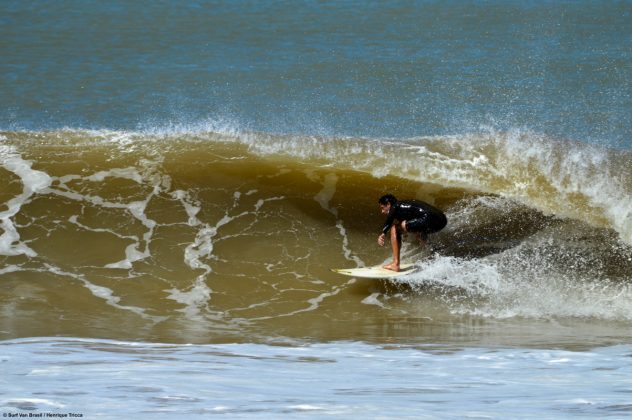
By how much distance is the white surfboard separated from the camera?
10.3 metres

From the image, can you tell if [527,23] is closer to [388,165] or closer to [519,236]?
[388,165]

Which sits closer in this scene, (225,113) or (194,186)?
(194,186)

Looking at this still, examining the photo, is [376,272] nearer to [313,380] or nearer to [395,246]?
[395,246]

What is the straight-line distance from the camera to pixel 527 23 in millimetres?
24906

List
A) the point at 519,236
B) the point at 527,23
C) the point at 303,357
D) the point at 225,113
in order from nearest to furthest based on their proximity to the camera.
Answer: the point at 303,357
the point at 519,236
the point at 225,113
the point at 527,23

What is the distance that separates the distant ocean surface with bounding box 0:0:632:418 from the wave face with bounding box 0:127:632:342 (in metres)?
0.04

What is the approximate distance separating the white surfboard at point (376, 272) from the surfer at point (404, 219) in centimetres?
8

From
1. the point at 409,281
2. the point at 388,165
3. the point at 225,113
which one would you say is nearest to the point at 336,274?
the point at 409,281

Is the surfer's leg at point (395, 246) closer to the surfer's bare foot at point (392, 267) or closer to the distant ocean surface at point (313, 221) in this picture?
the surfer's bare foot at point (392, 267)

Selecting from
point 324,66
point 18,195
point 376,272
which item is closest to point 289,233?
point 376,272

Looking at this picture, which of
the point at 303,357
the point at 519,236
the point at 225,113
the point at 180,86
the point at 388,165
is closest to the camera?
the point at 303,357

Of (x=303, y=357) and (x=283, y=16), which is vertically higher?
(x=283, y=16)

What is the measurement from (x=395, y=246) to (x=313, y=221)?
1.88m

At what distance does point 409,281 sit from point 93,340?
3.87m
